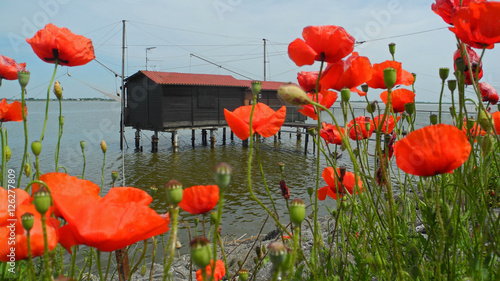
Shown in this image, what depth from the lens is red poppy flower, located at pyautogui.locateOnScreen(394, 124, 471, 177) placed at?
85 centimetres

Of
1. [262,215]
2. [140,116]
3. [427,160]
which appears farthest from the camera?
[140,116]

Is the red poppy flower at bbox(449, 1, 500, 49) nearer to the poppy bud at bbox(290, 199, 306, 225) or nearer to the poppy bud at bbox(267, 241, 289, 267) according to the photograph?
the poppy bud at bbox(290, 199, 306, 225)

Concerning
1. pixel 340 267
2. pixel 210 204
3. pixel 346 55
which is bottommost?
pixel 340 267

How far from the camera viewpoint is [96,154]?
74.1 feet

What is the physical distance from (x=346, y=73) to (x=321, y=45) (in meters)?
0.13

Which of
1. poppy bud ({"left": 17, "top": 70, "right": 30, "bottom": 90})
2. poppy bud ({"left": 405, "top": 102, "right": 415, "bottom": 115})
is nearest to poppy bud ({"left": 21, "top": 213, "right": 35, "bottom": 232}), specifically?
poppy bud ({"left": 17, "top": 70, "right": 30, "bottom": 90})

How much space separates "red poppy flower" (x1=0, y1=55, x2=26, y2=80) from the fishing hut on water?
19577 millimetres

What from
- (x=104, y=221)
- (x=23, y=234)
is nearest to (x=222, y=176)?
(x=104, y=221)

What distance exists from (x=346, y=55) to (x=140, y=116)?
77.2 ft

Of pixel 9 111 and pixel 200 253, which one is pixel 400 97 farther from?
pixel 9 111

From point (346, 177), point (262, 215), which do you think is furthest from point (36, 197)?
point (262, 215)

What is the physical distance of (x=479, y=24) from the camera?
94 centimetres

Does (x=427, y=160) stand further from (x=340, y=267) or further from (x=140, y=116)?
(x=140, y=116)

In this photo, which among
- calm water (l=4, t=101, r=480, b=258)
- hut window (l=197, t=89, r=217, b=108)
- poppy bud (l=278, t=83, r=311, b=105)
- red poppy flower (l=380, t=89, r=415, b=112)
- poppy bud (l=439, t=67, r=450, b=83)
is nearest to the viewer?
poppy bud (l=278, t=83, r=311, b=105)
